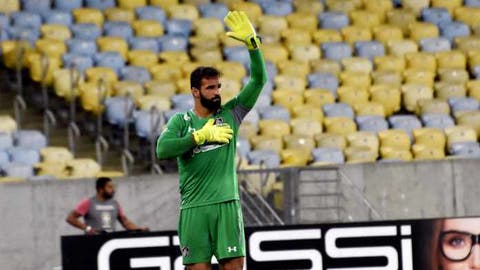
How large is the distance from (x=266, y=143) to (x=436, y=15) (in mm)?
4948

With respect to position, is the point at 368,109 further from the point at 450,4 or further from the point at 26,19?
the point at 26,19

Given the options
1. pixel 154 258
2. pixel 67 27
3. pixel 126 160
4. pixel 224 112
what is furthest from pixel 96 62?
pixel 224 112

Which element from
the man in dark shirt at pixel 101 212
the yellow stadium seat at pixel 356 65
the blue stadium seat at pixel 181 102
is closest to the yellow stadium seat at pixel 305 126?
the blue stadium seat at pixel 181 102

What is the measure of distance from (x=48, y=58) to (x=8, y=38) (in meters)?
0.67

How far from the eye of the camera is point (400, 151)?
20.6 meters

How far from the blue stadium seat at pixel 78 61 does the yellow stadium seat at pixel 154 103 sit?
0.98m

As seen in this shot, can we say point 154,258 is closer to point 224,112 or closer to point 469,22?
point 224,112

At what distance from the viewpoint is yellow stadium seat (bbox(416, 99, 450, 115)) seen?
21.8m

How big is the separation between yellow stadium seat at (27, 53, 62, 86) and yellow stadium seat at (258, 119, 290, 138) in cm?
262

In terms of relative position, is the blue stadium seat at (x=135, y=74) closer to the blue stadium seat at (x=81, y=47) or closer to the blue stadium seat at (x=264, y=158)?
the blue stadium seat at (x=81, y=47)

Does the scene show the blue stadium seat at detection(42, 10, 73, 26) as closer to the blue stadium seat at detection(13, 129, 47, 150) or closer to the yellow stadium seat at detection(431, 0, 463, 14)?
the blue stadium seat at detection(13, 129, 47, 150)

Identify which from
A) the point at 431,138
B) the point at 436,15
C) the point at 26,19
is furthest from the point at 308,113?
the point at 26,19

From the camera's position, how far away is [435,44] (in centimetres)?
2328

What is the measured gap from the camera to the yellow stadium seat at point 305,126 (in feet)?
68.3
